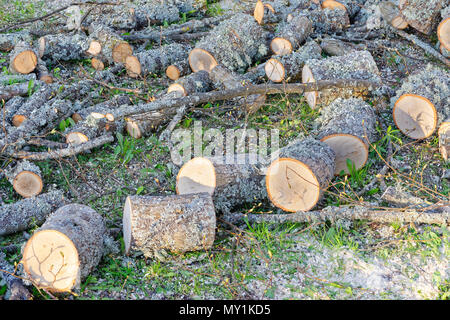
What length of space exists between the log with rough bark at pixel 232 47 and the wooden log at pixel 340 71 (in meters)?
0.99

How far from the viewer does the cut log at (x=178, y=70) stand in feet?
16.7

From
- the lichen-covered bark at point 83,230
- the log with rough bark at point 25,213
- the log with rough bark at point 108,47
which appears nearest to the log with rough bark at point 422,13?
A: the log with rough bark at point 108,47

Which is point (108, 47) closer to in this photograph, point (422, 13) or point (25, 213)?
point (25, 213)

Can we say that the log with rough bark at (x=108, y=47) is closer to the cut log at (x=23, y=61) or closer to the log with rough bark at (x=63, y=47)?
the log with rough bark at (x=63, y=47)

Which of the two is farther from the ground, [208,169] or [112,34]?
[112,34]

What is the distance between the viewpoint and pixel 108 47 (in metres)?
5.43

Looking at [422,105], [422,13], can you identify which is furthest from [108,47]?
[422,13]

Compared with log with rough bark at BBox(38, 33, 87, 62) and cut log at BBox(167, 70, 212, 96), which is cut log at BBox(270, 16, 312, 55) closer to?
cut log at BBox(167, 70, 212, 96)

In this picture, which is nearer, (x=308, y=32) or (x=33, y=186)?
(x=33, y=186)

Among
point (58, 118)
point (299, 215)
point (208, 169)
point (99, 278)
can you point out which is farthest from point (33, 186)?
point (299, 215)
